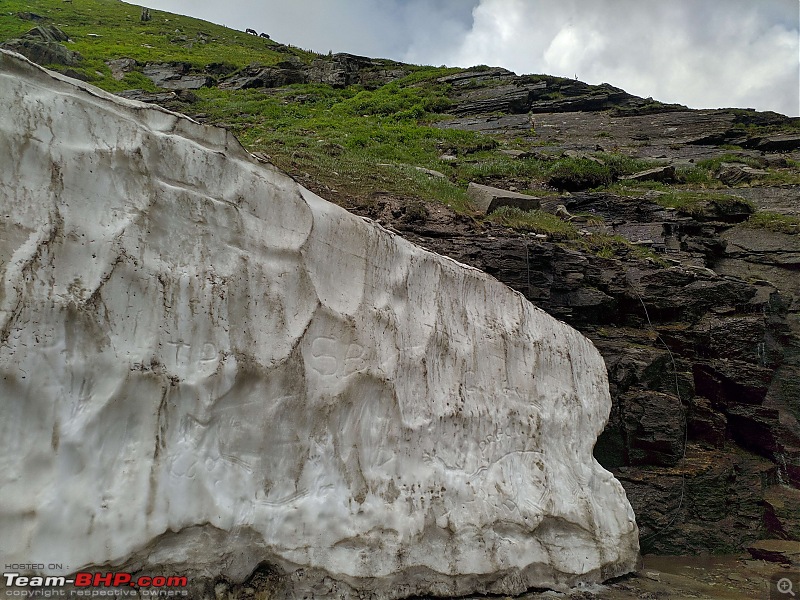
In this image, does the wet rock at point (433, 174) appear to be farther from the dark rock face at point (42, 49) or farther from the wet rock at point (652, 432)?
the dark rock face at point (42, 49)

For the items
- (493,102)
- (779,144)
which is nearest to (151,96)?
(493,102)

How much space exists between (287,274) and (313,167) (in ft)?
22.1

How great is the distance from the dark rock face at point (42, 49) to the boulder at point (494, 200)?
20219 millimetres

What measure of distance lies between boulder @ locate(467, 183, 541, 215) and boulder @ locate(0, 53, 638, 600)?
203 inches

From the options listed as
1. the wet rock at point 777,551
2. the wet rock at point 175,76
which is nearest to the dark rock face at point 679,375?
the wet rock at point 777,551

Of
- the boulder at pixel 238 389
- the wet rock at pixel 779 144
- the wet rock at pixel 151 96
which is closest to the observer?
the boulder at pixel 238 389

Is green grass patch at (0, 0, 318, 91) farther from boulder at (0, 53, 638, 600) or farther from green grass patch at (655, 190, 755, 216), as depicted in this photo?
boulder at (0, 53, 638, 600)

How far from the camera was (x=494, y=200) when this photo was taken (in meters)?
10.7

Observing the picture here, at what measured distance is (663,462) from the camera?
22.7 feet

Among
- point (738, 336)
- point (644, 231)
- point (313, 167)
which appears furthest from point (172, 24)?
point (738, 336)

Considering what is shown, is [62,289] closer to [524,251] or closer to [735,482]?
[524,251]

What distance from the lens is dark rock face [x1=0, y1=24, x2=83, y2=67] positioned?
23.3m

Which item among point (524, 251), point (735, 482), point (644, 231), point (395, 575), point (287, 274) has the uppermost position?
point (644, 231)

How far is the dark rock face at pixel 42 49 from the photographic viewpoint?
23266 mm
